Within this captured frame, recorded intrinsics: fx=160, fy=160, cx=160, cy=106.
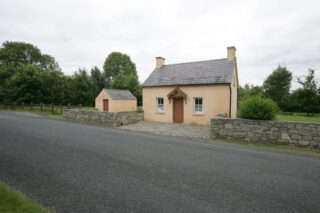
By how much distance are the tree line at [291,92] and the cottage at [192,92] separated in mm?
7051

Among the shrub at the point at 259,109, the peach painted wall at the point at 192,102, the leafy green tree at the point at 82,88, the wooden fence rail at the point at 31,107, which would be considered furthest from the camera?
the leafy green tree at the point at 82,88

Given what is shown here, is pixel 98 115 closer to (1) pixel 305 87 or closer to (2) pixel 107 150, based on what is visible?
(2) pixel 107 150

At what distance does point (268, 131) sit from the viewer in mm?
8148

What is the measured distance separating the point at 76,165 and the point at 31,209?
205cm

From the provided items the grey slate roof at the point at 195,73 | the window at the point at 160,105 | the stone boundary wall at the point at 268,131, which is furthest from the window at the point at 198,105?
the stone boundary wall at the point at 268,131

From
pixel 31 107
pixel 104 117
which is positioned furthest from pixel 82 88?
pixel 104 117

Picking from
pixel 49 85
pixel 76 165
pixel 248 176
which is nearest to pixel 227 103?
pixel 248 176

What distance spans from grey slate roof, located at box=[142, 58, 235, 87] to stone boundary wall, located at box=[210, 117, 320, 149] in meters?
5.46

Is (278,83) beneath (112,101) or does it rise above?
above

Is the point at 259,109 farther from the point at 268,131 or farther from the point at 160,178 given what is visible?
the point at 160,178

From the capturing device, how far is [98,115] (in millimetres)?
13633

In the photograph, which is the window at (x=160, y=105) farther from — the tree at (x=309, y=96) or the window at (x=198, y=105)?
the tree at (x=309, y=96)

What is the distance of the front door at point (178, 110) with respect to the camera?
49.9 feet

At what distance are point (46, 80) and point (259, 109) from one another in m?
33.4
